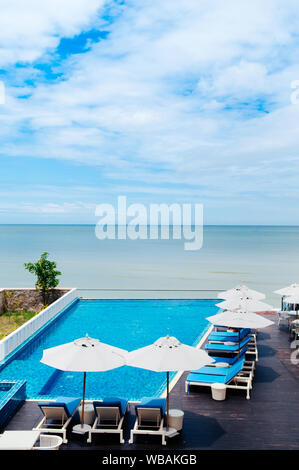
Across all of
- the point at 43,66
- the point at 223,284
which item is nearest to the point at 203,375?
the point at 43,66

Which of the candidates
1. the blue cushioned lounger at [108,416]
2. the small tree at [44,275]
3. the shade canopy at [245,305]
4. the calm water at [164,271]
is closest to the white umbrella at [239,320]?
the shade canopy at [245,305]

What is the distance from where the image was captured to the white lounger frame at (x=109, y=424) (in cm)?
664

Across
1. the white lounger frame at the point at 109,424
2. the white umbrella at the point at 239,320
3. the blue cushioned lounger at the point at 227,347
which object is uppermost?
the white umbrella at the point at 239,320

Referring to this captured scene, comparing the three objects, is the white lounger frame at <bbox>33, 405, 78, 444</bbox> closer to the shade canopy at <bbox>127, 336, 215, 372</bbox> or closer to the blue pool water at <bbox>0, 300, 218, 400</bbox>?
the shade canopy at <bbox>127, 336, 215, 372</bbox>

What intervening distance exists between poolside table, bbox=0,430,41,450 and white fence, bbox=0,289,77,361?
5317mm

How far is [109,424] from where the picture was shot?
701 centimetres

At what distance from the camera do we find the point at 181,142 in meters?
63.5

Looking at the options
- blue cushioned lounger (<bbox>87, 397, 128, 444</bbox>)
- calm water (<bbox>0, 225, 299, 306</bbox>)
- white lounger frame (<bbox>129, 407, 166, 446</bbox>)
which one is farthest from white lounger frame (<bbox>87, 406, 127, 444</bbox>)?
calm water (<bbox>0, 225, 299, 306</bbox>)

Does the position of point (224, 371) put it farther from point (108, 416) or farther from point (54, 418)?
point (54, 418)

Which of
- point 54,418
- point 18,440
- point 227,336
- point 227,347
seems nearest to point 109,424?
point 54,418

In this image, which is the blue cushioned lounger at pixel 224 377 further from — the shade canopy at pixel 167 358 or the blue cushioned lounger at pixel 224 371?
the shade canopy at pixel 167 358

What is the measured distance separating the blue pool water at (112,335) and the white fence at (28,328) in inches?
11.6

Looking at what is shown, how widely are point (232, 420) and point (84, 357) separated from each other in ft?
9.67

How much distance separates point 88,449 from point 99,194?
321 feet
